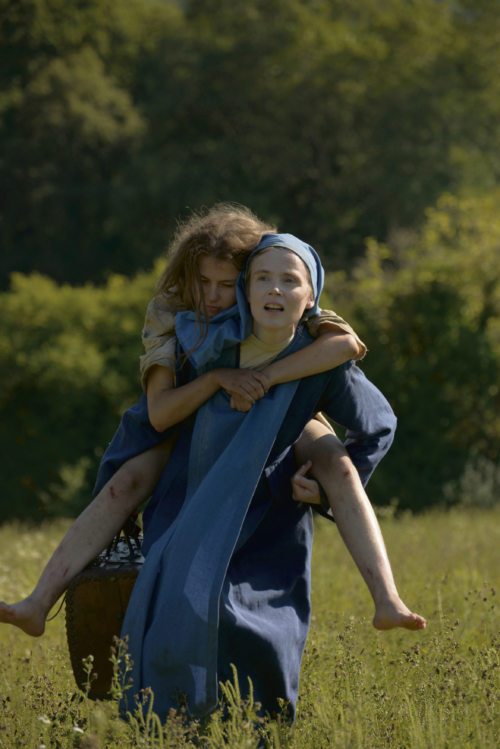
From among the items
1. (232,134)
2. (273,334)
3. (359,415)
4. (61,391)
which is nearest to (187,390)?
(273,334)

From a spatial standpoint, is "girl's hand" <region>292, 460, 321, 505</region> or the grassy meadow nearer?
the grassy meadow

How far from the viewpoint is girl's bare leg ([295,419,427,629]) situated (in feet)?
13.4

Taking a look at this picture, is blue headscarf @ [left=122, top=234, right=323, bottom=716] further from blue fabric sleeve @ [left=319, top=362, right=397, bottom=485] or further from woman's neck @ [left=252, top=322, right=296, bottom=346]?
blue fabric sleeve @ [left=319, top=362, right=397, bottom=485]

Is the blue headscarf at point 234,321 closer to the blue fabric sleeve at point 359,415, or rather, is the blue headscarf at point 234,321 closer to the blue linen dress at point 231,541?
the blue linen dress at point 231,541

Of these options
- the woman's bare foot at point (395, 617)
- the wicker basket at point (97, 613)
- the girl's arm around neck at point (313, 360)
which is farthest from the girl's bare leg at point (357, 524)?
the wicker basket at point (97, 613)

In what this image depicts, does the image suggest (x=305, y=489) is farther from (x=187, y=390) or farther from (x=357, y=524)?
(x=187, y=390)

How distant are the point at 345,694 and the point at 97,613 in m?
0.84

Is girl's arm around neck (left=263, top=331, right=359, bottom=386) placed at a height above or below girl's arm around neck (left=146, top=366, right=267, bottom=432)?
above

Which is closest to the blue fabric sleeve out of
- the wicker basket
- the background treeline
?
the wicker basket

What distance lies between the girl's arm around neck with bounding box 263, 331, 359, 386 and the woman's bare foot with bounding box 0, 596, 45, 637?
106 centimetres

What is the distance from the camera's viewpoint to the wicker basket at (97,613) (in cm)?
435

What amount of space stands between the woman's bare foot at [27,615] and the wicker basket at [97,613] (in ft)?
0.31

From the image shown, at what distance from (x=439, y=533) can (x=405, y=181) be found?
23.6 meters

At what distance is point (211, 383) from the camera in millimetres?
4297
